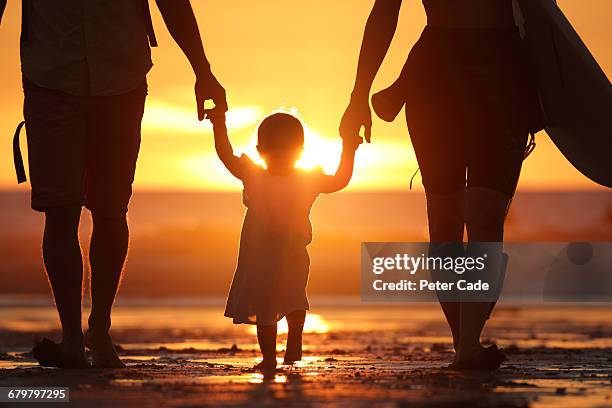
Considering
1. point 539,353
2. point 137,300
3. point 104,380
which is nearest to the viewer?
point 104,380

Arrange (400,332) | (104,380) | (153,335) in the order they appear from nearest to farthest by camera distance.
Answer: (104,380) < (153,335) < (400,332)

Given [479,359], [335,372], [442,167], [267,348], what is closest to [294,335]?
[267,348]

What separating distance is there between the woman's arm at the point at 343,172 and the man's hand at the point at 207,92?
643 millimetres

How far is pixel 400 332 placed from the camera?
41.1 feet

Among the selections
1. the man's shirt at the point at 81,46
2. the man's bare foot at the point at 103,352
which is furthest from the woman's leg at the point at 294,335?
the man's shirt at the point at 81,46

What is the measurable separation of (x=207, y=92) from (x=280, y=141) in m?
0.55

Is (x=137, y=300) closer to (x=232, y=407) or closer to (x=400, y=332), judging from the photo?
(x=400, y=332)

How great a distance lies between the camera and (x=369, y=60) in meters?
6.88

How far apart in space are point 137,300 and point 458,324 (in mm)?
14456

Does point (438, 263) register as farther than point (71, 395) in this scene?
Yes

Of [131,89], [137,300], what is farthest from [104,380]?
[137,300]

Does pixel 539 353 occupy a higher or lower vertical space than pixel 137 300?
lower

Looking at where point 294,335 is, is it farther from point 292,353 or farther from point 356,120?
point 356,120

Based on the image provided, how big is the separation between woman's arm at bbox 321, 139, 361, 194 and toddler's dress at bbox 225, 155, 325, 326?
84 millimetres
